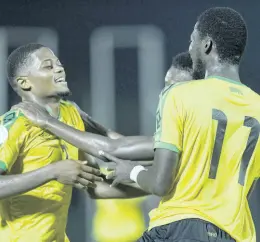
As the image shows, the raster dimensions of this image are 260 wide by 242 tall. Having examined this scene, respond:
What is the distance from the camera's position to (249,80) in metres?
5.06

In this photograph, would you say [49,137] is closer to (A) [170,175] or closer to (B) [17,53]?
(B) [17,53]

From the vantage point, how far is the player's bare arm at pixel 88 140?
119 inches

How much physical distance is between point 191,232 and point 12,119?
0.88m

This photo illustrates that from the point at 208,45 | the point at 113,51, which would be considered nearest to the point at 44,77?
the point at 208,45

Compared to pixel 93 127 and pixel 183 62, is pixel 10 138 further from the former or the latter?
pixel 183 62

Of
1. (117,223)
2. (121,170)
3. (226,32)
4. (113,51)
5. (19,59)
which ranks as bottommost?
(117,223)

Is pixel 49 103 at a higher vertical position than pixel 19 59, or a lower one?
lower

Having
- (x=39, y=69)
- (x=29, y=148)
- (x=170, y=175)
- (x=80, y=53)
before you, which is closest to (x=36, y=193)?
(x=29, y=148)

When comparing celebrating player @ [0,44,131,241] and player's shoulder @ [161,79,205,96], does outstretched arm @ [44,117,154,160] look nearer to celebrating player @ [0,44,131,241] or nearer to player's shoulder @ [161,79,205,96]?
celebrating player @ [0,44,131,241]

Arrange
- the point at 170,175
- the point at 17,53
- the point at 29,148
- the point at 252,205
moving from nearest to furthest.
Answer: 1. the point at 170,175
2. the point at 29,148
3. the point at 17,53
4. the point at 252,205

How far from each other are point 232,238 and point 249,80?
2.56 meters

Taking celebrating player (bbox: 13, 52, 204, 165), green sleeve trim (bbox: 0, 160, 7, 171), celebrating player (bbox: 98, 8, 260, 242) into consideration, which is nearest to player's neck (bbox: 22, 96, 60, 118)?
celebrating player (bbox: 13, 52, 204, 165)

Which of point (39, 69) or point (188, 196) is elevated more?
point (39, 69)

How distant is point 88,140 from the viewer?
3.03m
